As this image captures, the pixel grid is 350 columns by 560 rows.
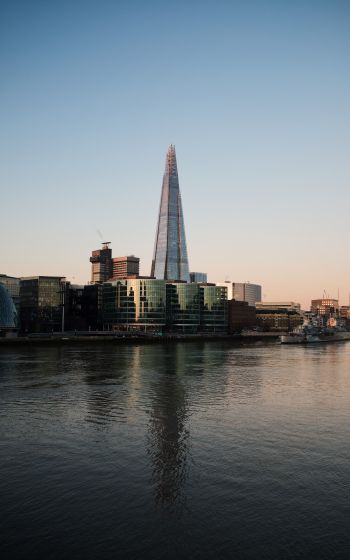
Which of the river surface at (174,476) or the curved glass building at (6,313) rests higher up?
the curved glass building at (6,313)

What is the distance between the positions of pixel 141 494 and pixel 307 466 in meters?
10.6

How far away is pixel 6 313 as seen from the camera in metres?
186

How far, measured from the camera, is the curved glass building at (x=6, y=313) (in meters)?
184

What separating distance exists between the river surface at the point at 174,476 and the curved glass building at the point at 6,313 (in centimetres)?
13254

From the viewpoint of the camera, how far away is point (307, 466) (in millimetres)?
30250

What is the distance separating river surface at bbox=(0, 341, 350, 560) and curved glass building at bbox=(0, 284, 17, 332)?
435 feet

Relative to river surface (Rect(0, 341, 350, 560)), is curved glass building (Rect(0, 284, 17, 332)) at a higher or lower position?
higher

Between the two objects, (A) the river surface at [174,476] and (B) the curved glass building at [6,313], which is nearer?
(A) the river surface at [174,476]

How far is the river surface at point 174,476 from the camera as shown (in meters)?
20.8

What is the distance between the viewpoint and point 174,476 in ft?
93.6

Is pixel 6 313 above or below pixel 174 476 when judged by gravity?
above

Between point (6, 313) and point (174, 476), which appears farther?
point (6, 313)

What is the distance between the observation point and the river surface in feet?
68.2

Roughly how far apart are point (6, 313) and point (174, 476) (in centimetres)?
16877
